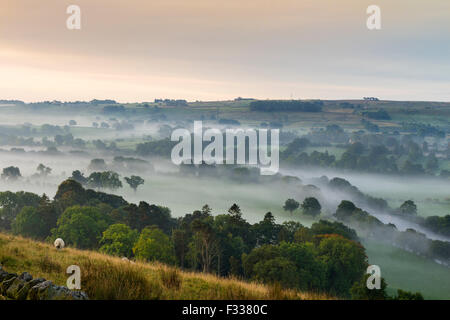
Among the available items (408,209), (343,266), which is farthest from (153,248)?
(408,209)

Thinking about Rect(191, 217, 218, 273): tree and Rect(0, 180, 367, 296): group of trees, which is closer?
Rect(0, 180, 367, 296): group of trees

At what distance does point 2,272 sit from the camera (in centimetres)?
1074

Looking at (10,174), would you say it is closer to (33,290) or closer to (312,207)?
(312,207)

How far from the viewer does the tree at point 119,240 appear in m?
50.2

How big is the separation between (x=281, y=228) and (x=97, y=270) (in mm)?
67969

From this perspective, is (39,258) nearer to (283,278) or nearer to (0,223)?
(283,278)

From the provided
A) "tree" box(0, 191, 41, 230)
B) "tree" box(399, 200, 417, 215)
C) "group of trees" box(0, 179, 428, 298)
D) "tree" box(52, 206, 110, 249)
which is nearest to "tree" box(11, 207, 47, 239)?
"group of trees" box(0, 179, 428, 298)

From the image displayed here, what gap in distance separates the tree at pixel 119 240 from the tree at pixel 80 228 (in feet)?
13.8

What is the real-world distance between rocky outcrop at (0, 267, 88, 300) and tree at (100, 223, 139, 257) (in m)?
40.5

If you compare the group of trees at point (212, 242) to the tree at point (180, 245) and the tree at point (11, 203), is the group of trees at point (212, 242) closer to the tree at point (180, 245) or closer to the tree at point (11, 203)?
the tree at point (180, 245)

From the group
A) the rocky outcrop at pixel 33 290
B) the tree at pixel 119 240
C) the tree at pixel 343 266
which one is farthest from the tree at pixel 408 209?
the rocky outcrop at pixel 33 290

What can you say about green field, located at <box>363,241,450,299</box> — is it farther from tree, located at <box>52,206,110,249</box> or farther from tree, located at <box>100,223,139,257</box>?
tree, located at <box>52,206,110,249</box>

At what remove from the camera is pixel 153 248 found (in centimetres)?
4825

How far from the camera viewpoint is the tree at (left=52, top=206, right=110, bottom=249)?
58.6 metres
